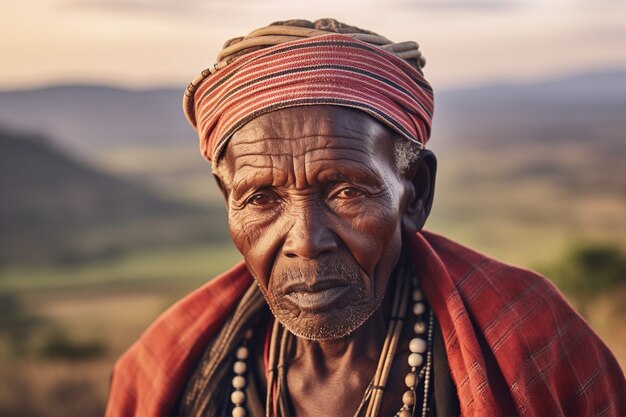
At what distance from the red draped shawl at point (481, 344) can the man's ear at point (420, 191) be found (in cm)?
11

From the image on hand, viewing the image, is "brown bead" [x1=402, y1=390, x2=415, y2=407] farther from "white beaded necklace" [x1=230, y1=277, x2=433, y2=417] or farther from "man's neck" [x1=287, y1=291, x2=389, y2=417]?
"man's neck" [x1=287, y1=291, x2=389, y2=417]

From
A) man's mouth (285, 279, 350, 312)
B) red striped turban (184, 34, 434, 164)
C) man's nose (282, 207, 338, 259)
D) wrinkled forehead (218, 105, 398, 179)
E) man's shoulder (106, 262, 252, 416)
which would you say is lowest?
man's shoulder (106, 262, 252, 416)

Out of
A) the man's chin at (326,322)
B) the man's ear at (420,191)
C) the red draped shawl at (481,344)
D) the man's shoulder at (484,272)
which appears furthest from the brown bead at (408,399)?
the man's ear at (420,191)

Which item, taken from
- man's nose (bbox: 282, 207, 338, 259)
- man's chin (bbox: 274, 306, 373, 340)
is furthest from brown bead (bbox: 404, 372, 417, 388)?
man's nose (bbox: 282, 207, 338, 259)

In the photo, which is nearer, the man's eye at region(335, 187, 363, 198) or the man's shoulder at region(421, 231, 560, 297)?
the man's eye at region(335, 187, 363, 198)

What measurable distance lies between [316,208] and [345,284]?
0.77 ft

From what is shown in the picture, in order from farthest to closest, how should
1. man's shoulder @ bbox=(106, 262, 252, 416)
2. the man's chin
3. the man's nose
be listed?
man's shoulder @ bbox=(106, 262, 252, 416) < the man's chin < the man's nose

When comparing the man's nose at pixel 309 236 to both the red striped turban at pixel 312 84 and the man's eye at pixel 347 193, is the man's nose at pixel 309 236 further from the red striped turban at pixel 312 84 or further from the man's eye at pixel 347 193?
the red striped turban at pixel 312 84

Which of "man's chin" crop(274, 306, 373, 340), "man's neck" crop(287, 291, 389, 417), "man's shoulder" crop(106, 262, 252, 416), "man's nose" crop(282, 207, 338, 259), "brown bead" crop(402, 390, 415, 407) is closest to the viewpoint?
"man's nose" crop(282, 207, 338, 259)

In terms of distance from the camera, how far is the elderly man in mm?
2475

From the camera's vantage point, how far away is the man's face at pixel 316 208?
245cm

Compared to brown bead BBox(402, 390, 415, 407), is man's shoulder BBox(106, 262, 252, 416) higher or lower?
higher

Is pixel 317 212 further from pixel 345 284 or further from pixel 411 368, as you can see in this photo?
pixel 411 368

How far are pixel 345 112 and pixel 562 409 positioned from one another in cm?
113
